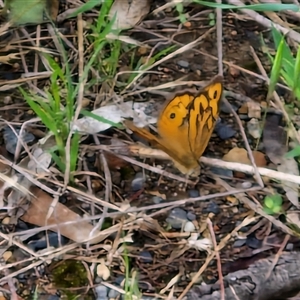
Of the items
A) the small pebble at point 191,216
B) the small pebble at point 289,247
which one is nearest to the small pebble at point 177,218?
the small pebble at point 191,216

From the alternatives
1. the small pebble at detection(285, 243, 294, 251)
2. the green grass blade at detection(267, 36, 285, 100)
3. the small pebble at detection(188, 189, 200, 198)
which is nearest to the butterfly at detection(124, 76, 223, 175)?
the small pebble at detection(188, 189, 200, 198)

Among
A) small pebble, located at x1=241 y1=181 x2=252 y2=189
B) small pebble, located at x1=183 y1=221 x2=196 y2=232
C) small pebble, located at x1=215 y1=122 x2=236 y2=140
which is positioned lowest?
small pebble, located at x1=183 y1=221 x2=196 y2=232

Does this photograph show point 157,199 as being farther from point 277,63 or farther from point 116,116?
point 277,63

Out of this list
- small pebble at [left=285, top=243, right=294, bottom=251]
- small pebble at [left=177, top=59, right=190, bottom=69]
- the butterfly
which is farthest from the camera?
small pebble at [left=177, top=59, right=190, bottom=69]

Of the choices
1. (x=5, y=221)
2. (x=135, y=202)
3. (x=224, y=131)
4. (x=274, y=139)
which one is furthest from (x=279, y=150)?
(x=5, y=221)

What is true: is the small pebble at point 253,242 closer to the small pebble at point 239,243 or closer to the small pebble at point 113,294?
the small pebble at point 239,243

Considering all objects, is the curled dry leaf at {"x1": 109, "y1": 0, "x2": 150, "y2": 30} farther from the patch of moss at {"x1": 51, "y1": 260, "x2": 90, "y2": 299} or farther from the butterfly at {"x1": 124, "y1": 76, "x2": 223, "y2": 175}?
the patch of moss at {"x1": 51, "y1": 260, "x2": 90, "y2": 299}
